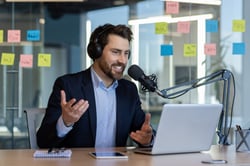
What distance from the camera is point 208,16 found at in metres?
4.62

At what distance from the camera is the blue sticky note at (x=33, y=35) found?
4523mm

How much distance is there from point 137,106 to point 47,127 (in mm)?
566

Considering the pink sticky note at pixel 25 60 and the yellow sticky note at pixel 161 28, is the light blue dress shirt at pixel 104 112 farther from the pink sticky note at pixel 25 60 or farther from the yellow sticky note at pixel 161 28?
the yellow sticky note at pixel 161 28

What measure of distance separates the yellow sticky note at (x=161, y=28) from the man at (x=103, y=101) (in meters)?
1.91

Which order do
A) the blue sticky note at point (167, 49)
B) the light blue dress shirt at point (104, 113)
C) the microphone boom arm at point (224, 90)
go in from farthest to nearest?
the blue sticky note at point (167, 49) < the light blue dress shirt at point (104, 113) < the microphone boom arm at point (224, 90)

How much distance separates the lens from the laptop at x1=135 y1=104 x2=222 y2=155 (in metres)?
2.13

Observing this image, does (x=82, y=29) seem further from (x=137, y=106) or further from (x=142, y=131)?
(x=142, y=131)

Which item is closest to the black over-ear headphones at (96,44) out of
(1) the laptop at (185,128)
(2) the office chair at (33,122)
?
(2) the office chair at (33,122)

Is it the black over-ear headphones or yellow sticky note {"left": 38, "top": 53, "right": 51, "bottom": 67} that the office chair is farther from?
yellow sticky note {"left": 38, "top": 53, "right": 51, "bottom": 67}

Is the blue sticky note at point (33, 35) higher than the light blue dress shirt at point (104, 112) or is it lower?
higher

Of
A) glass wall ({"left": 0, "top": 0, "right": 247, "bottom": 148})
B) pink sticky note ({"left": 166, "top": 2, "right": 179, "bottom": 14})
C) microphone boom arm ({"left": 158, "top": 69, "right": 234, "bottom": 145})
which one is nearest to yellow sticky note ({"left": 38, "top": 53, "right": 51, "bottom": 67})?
glass wall ({"left": 0, "top": 0, "right": 247, "bottom": 148})

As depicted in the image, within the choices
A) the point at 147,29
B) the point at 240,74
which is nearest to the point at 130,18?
the point at 147,29

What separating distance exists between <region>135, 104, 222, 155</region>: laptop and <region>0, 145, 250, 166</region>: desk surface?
0.04 meters

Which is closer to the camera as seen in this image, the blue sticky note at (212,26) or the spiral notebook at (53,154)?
the spiral notebook at (53,154)
